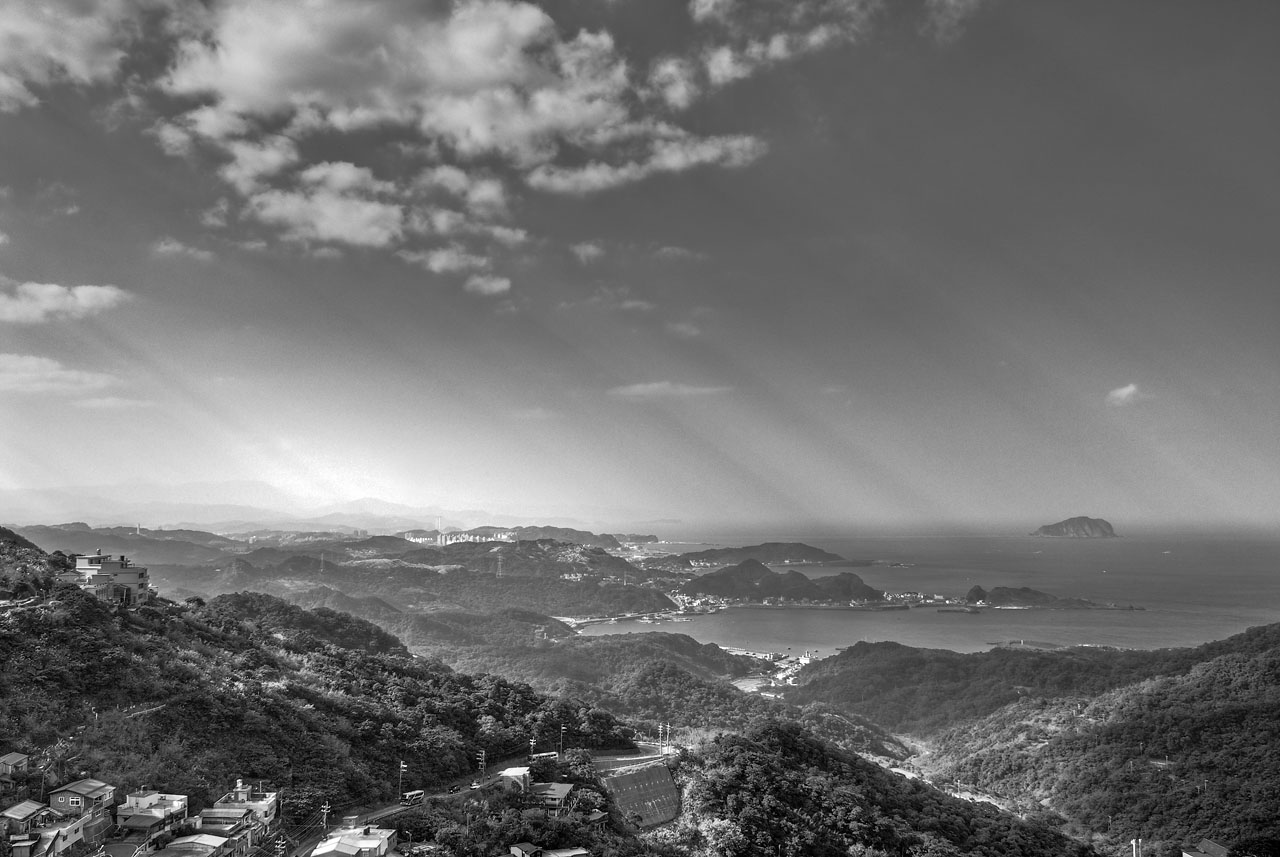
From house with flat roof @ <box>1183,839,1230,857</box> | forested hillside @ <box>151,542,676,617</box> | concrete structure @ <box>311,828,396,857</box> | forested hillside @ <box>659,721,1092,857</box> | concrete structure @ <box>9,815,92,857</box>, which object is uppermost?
concrete structure @ <box>9,815,92,857</box>

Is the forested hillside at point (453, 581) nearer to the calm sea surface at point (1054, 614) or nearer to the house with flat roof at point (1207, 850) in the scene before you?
the calm sea surface at point (1054, 614)

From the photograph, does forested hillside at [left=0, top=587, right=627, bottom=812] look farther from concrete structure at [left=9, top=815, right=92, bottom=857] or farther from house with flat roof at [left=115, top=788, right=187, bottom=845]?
concrete structure at [left=9, top=815, right=92, bottom=857]

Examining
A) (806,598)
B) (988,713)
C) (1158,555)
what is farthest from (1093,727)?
(1158,555)

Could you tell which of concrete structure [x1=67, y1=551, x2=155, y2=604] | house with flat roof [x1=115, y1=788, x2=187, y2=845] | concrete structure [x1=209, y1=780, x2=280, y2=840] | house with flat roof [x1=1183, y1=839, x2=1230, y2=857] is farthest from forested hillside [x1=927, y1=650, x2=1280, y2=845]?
concrete structure [x1=67, y1=551, x2=155, y2=604]

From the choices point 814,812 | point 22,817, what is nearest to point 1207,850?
point 814,812

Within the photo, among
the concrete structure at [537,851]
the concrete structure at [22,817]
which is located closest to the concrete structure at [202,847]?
the concrete structure at [22,817]

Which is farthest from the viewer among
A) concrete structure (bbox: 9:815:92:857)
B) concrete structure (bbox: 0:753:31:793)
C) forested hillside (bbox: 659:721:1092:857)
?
forested hillside (bbox: 659:721:1092:857)

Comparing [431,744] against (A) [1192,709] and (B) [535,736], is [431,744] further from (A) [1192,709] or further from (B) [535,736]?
(A) [1192,709]
